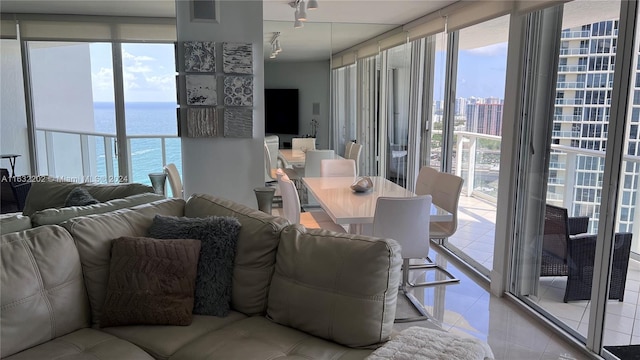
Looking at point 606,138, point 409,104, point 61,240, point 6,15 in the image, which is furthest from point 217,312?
point 6,15

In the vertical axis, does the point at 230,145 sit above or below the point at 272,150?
above

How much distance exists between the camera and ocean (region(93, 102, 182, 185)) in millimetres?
5441

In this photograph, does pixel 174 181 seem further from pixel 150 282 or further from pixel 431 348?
pixel 431 348

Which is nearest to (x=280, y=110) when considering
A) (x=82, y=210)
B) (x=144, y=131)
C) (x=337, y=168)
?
(x=337, y=168)

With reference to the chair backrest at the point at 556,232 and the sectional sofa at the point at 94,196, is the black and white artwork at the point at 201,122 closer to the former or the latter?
the sectional sofa at the point at 94,196

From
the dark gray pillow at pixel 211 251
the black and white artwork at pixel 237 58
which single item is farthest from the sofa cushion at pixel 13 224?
the black and white artwork at pixel 237 58

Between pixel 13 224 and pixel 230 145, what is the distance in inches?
81.6

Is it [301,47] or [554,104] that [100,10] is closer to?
[301,47]

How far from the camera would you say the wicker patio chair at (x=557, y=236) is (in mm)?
2911

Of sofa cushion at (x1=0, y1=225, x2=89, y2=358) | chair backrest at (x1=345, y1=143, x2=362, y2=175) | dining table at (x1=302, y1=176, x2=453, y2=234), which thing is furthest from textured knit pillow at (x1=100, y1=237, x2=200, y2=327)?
chair backrest at (x1=345, y1=143, x2=362, y2=175)

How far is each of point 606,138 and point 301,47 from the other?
4.00 metres

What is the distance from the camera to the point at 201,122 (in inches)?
152

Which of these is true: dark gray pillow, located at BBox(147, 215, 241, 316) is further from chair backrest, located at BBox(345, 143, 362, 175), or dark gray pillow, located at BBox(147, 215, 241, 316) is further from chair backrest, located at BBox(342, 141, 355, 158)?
chair backrest, located at BBox(342, 141, 355, 158)

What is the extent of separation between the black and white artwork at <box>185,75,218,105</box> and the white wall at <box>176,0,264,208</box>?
11cm
